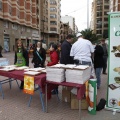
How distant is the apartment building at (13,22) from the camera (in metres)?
33.5

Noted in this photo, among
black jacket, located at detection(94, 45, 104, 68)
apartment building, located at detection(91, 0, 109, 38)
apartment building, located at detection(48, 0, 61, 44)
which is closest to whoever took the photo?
black jacket, located at detection(94, 45, 104, 68)

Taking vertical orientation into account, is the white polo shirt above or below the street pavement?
above

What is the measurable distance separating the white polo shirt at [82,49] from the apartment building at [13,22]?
28948 mm

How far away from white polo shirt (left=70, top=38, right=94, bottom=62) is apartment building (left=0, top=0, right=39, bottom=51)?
95.0 feet

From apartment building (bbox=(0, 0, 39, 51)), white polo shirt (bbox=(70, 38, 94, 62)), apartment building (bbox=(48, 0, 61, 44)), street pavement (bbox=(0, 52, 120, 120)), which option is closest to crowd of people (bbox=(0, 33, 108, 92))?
white polo shirt (bbox=(70, 38, 94, 62))

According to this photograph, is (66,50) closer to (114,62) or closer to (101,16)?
(114,62)

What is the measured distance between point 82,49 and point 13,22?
34.6 metres

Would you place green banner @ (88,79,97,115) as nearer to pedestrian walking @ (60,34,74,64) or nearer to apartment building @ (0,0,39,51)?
pedestrian walking @ (60,34,74,64)

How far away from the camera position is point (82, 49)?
214 inches

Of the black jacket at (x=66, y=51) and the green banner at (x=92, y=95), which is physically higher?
the black jacket at (x=66, y=51)

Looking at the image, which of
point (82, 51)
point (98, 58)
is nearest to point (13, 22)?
point (98, 58)

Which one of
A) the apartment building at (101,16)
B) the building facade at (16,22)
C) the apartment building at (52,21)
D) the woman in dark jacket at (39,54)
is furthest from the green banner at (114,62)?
the apartment building at (101,16)

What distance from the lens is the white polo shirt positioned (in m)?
5.44

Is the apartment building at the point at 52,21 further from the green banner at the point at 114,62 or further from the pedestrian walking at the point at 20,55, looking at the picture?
the green banner at the point at 114,62
